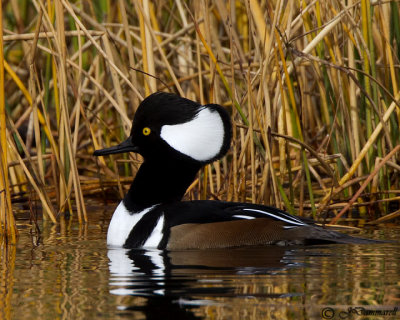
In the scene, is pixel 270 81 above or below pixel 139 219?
above

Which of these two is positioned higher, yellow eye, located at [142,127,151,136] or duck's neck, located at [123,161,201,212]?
yellow eye, located at [142,127,151,136]

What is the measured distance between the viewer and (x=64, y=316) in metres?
3.21

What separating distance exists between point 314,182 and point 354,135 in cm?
124

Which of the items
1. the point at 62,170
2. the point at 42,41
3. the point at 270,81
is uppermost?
the point at 42,41

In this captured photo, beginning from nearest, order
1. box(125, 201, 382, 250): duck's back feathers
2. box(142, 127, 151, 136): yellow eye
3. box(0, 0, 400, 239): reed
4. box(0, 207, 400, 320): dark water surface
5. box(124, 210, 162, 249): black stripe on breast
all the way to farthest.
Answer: box(0, 207, 400, 320): dark water surface
box(125, 201, 382, 250): duck's back feathers
box(124, 210, 162, 249): black stripe on breast
box(142, 127, 151, 136): yellow eye
box(0, 0, 400, 239): reed

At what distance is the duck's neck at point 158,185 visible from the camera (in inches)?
208

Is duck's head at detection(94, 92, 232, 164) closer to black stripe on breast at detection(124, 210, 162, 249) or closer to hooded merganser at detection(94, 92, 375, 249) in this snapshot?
hooded merganser at detection(94, 92, 375, 249)

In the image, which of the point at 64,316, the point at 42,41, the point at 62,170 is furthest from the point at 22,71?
the point at 64,316

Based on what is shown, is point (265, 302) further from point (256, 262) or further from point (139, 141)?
point (139, 141)

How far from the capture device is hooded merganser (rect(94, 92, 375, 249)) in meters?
4.89

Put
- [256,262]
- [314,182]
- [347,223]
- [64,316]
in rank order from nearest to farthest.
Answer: [64,316], [256,262], [347,223], [314,182]

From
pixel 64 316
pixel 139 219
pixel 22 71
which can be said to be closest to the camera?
pixel 64 316

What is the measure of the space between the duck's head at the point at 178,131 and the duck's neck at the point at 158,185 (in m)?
0.07

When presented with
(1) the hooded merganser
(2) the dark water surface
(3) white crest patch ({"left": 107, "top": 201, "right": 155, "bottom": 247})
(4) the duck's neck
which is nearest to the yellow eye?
(1) the hooded merganser
